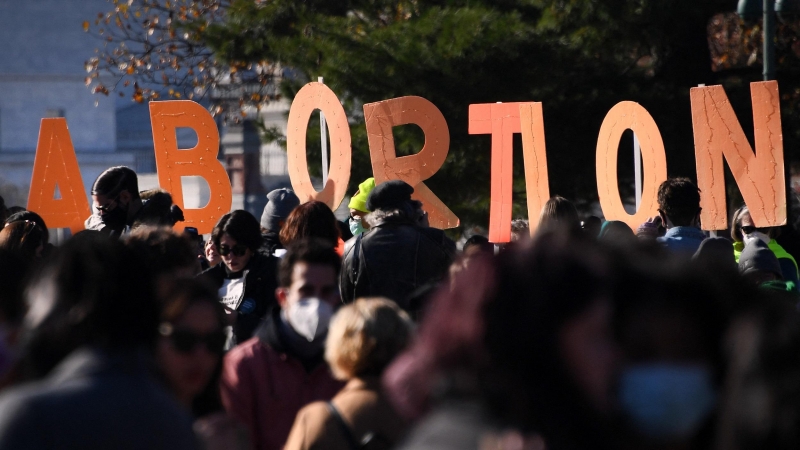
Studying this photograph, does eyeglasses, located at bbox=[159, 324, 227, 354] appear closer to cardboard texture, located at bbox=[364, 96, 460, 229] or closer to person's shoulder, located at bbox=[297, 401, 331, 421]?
person's shoulder, located at bbox=[297, 401, 331, 421]

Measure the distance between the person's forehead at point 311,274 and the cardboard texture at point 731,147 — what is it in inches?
159

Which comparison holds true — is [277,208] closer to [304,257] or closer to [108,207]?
[108,207]

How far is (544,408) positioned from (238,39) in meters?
12.0

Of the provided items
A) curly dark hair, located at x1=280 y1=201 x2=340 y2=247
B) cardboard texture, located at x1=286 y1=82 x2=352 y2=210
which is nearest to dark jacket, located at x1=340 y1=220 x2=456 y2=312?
curly dark hair, located at x1=280 y1=201 x2=340 y2=247

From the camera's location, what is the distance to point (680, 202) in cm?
512

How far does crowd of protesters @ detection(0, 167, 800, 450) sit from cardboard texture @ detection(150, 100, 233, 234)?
14.3 ft

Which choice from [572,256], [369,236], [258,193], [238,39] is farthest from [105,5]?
[572,256]

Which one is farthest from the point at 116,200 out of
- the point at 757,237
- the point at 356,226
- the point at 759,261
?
the point at 757,237

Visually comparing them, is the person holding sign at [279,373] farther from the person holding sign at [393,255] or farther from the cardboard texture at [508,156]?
the cardboard texture at [508,156]

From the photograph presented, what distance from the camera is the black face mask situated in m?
5.73

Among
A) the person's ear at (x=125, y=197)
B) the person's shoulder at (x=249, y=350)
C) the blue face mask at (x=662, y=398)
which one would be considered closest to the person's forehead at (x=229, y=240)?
the person's ear at (x=125, y=197)

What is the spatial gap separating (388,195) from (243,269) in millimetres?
684

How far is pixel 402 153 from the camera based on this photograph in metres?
11.5

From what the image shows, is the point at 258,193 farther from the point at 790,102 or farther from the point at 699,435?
the point at 699,435
